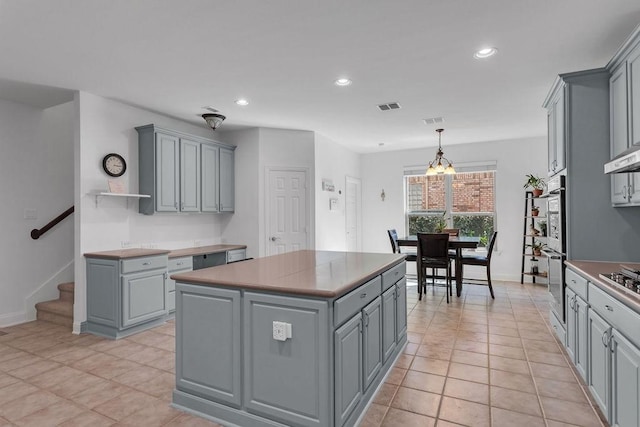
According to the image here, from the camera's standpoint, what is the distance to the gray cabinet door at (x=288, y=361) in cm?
184

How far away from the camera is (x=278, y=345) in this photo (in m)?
1.96

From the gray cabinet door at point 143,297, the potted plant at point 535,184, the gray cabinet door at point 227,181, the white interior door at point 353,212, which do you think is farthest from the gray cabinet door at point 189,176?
the potted plant at point 535,184

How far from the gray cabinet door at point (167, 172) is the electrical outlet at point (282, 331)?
3.08 m

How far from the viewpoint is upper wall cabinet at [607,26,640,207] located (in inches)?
94.0

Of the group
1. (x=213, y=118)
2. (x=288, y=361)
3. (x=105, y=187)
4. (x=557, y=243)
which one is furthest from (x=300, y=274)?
(x=213, y=118)

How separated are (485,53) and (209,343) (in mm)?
3021

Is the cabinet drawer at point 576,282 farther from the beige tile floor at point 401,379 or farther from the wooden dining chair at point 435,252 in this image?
the wooden dining chair at point 435,252

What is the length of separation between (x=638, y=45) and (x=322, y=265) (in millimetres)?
2602

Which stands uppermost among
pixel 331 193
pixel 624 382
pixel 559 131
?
pixel 559 131

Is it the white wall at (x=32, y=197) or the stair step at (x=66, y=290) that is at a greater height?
the white wall at (x=32, y=197)

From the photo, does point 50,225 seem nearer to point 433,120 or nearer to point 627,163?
point 433,120

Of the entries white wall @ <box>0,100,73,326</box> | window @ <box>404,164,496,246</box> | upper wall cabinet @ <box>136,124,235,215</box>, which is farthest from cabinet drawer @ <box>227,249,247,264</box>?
window @ <box>404,164,496,246</box>

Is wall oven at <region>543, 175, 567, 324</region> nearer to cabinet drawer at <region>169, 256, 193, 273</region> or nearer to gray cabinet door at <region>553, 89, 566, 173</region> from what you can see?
gray cabinet door at <region>553, 89, 566, 173</region>

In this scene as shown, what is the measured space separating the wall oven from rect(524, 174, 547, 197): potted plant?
105 inches
